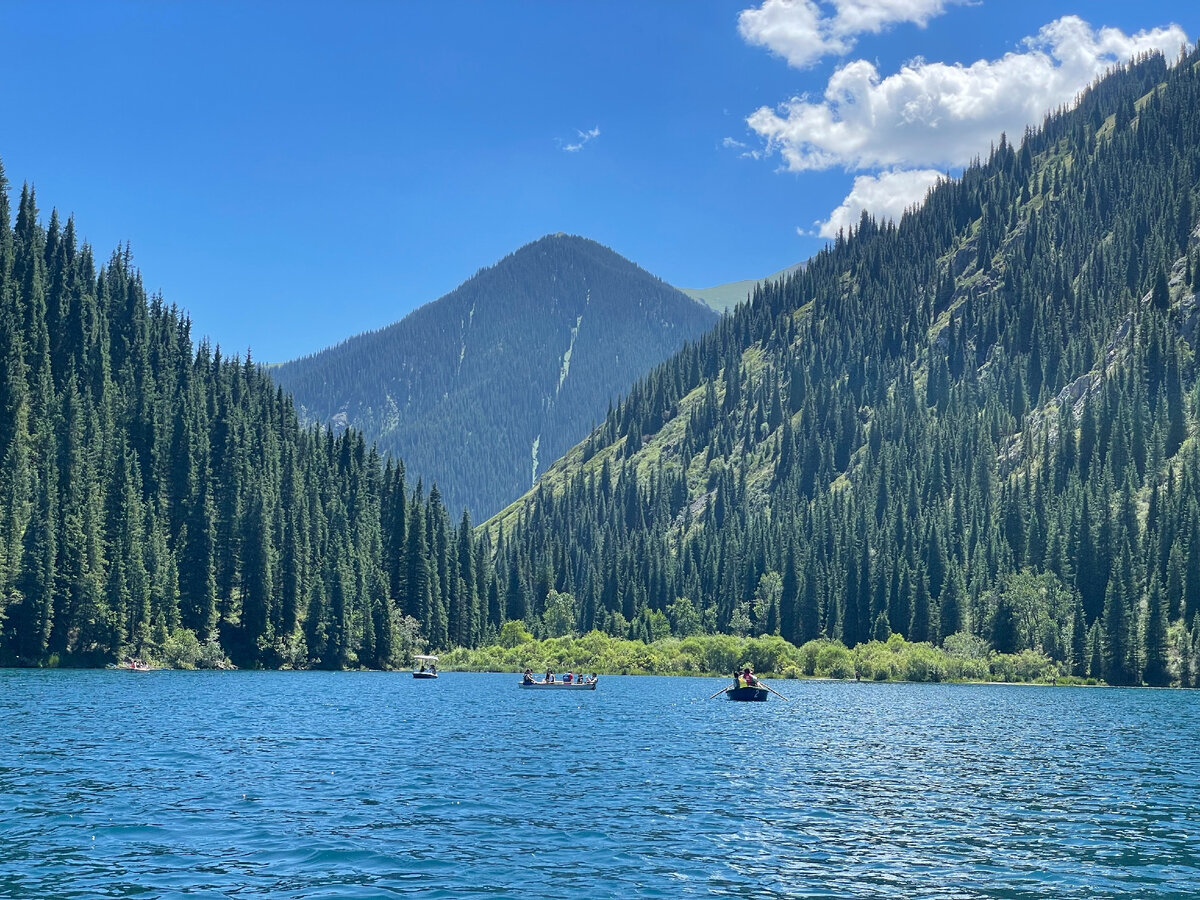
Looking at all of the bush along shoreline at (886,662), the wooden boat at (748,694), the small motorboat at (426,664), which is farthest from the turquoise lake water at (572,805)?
the bush along shoreline at (886,662)

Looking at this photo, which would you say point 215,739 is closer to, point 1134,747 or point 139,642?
point 1134,747

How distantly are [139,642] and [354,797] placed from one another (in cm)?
10809

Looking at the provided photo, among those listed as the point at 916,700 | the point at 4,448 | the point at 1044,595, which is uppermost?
the point at 4,448

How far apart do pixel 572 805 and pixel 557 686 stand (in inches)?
4032

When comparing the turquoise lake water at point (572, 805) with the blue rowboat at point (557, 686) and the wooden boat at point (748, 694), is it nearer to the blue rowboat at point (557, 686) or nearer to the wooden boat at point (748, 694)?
the wooden boat at point (748, 694)

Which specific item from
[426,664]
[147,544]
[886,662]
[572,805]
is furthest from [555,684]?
[572,805]

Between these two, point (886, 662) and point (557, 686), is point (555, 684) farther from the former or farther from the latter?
point (886, 662)

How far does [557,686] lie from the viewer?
484ft

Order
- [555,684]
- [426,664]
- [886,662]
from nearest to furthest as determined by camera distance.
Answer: [555,684] → [426,664] → [886,662]

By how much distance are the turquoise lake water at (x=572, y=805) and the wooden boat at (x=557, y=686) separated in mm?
50767

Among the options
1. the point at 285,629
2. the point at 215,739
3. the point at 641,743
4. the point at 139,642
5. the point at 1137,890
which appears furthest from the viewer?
the point at 285,629

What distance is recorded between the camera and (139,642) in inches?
5669

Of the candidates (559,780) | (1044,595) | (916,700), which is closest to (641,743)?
(559,780)

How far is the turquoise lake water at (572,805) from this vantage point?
33.5 meters
